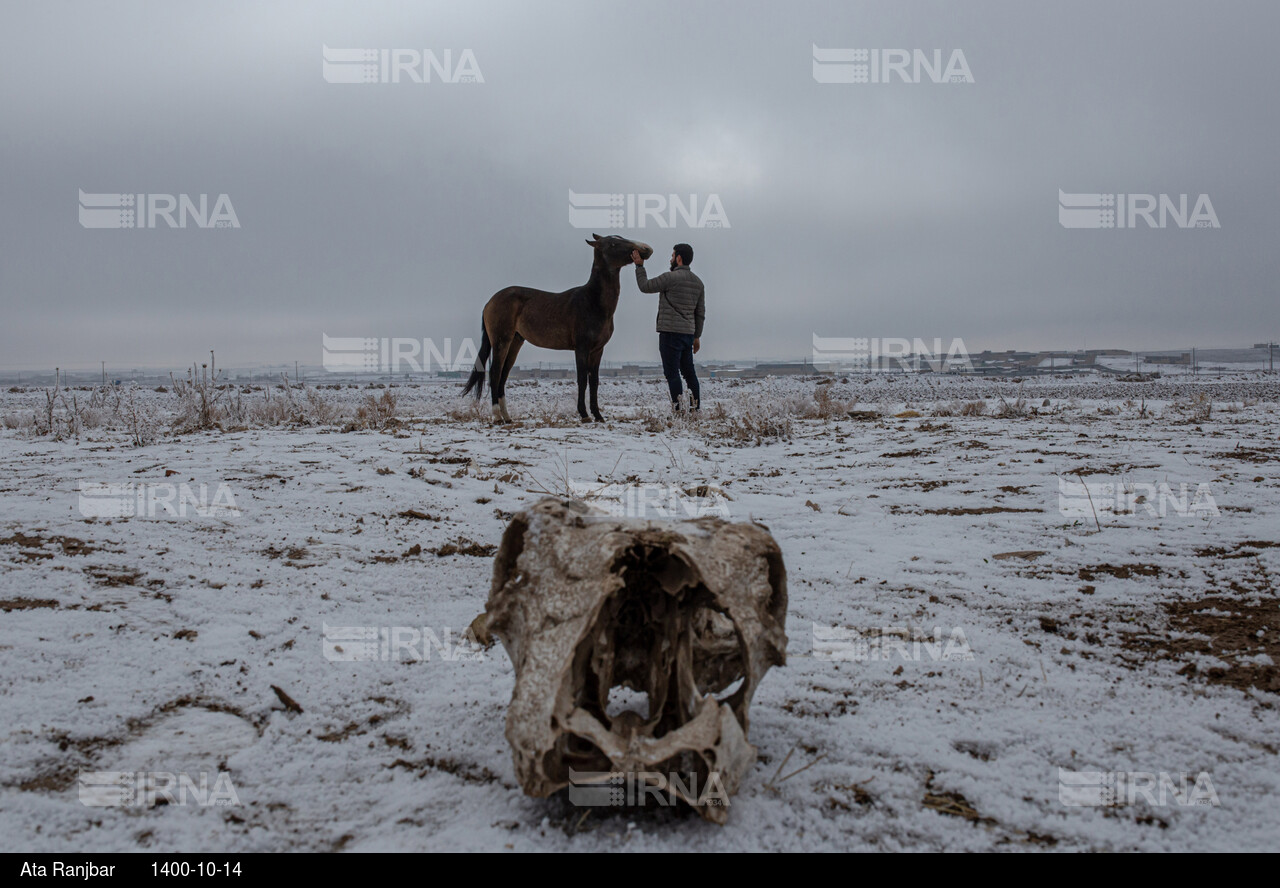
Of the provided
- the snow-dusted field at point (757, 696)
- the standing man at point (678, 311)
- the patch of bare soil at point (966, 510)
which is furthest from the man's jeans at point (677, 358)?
the patch of bare soil at point (966, 510)

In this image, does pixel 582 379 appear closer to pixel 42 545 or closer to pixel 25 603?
pixel 42 545

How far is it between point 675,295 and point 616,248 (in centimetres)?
109

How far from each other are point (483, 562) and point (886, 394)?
52.6 feet

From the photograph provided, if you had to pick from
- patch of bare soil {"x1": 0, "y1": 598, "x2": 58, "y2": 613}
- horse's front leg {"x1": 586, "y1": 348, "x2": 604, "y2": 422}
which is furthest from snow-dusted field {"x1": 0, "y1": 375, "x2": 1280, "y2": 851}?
horse's front leg {"x1": 586, "y1": 348, "x2": 604, "y2": 422}

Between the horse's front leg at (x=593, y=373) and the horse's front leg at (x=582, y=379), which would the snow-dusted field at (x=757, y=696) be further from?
the horse's front leg at (x=593, y=373)

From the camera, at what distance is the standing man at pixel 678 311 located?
10.1 m

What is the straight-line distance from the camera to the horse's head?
10070 mm

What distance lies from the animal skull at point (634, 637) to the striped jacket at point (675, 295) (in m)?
8.27

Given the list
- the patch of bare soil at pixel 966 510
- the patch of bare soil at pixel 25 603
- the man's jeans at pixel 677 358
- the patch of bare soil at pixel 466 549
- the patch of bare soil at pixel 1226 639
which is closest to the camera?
the patch of bare soil at pixel 1226 639

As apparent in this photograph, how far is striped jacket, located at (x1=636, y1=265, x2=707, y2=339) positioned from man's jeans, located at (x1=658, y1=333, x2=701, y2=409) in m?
0.13

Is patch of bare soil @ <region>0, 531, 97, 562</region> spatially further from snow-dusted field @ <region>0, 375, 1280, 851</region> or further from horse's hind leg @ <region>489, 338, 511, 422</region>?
horse's hind leg @ <region>489, 338, 511, 422</region>

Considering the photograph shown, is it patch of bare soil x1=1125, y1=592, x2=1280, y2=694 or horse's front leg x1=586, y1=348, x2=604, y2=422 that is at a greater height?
horse's front leg x1=586, y1=348, x2=604, y2=422

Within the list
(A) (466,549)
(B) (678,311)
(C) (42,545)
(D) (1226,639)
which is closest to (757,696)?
(D) (1226,639)

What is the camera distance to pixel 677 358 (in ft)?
34.2
